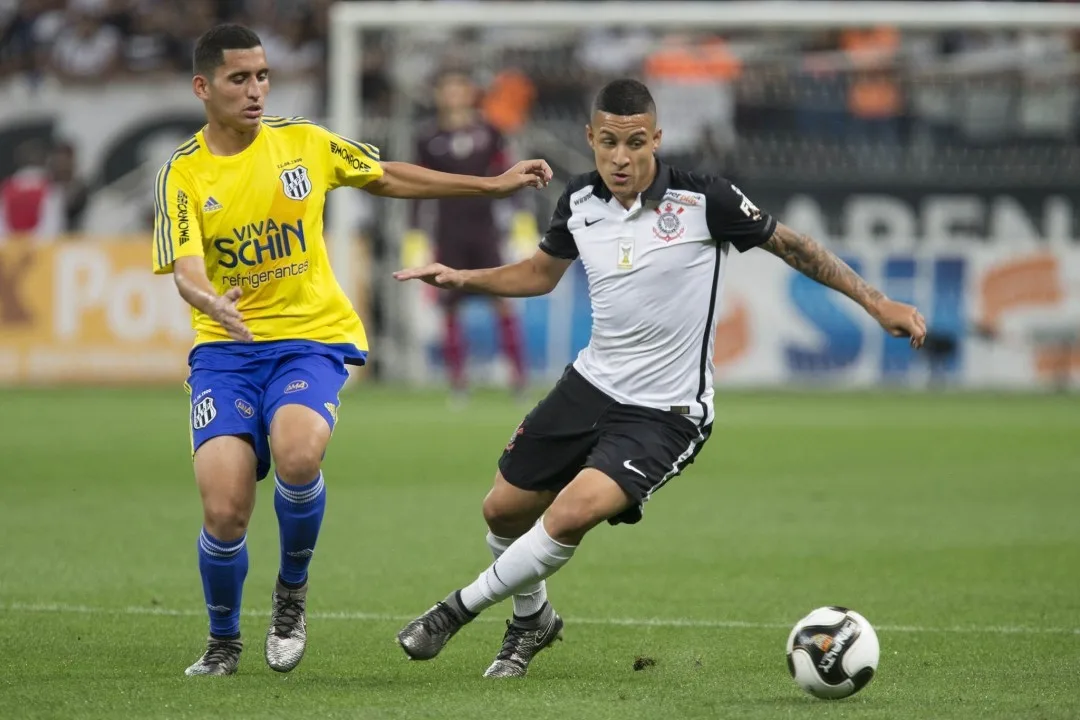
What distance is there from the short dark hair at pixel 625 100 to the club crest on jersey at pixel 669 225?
341 millimetres

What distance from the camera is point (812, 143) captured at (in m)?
20.7

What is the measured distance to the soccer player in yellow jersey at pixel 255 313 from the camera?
5.76 meters

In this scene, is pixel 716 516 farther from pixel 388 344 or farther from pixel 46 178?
pixel 46 178

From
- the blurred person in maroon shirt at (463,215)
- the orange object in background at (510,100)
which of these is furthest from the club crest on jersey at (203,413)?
the orange object in background at (510,100)

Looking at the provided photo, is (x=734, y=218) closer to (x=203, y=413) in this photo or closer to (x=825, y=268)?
(x=825, y=268)

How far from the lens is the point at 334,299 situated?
6.25m

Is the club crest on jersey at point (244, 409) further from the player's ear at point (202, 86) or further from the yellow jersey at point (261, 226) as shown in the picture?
the player's ear at point (202, 86)

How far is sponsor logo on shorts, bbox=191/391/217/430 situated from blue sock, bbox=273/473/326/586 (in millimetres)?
302

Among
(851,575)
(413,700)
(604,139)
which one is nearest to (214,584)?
(413,700)

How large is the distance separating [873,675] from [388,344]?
14.7 metres

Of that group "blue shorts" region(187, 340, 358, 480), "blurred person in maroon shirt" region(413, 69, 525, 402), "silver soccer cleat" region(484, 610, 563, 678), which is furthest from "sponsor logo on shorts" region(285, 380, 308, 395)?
"blurred person in maroon shirt" region(413, 69, 525, 402)

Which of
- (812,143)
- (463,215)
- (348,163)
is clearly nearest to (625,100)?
(348,163)

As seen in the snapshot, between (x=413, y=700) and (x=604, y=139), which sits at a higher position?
(x=604, y=139)

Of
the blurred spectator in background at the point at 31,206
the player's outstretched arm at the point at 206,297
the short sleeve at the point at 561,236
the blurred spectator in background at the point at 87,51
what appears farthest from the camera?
the blurred spectator in background at the point at 87,51
